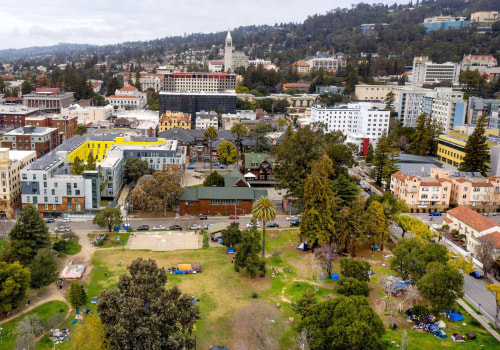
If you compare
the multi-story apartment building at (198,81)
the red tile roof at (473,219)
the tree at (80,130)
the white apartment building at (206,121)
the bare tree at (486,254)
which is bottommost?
the bare tree at (486,254)

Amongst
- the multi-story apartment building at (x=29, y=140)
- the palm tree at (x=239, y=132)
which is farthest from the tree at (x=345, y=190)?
the multi-story apartment building at (x=29, y=140)

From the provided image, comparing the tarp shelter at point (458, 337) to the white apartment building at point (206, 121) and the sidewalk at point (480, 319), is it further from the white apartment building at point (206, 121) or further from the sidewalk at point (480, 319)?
the white apartment building at point (206, 121)

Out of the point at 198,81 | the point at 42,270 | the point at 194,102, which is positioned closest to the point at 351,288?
the point at 42,270

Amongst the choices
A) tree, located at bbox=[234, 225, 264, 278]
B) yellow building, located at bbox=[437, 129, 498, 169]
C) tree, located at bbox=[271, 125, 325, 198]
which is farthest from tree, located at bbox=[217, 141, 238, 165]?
tree, located at bbox=[234, 225, 264, 278]

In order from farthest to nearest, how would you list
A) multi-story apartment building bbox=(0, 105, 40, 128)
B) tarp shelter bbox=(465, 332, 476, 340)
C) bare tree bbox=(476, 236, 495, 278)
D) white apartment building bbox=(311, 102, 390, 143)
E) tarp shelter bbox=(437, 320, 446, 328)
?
multi-story apartment building bbox=(0, 105, 40, 128)
white apartment building bbox=(311, 102, 390, 143)
bare tree bbox=(476, 236, 495, 278)
tarp shelter bbox=(437, 320, 446, 328)
tarp shelter bbox=(465, 332, 476, 340)

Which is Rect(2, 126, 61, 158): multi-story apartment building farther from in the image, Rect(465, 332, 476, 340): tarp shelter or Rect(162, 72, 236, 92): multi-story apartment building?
Rect(162, 72, 236, 92): multi-story apartment building

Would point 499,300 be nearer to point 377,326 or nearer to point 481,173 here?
point 377,326
